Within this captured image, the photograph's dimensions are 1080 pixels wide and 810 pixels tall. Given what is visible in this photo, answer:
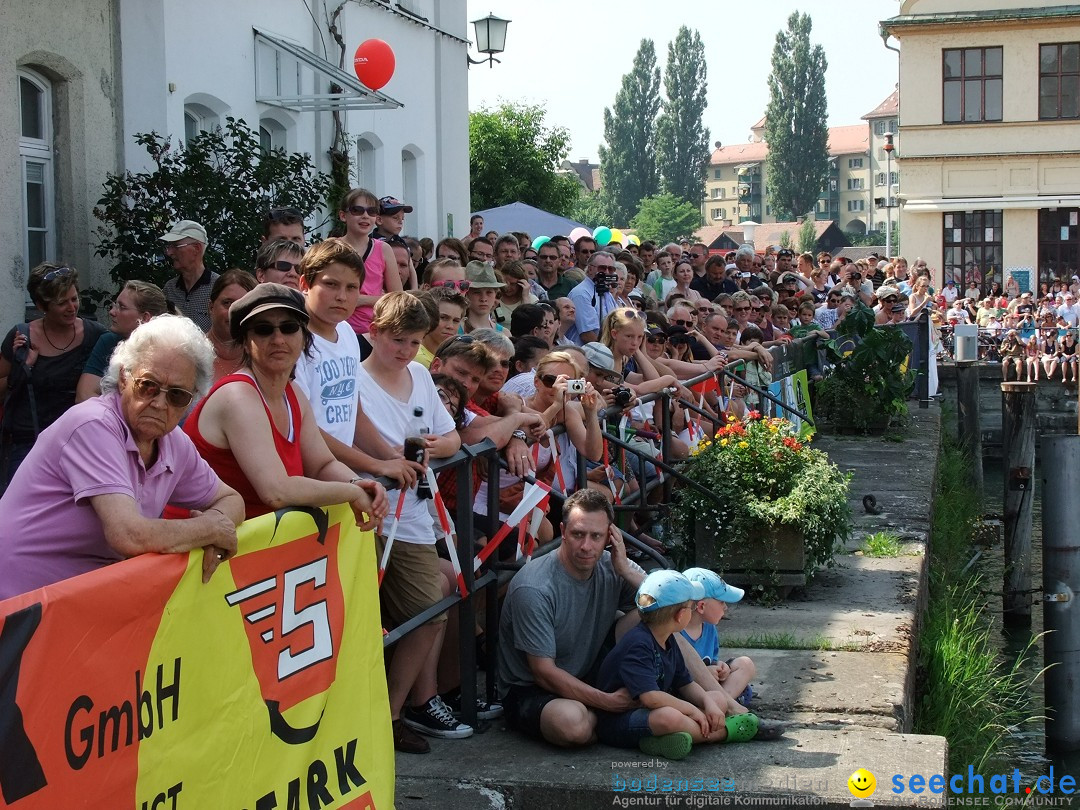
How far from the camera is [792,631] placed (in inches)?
279

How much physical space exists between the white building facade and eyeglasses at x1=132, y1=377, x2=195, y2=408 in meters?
6.22

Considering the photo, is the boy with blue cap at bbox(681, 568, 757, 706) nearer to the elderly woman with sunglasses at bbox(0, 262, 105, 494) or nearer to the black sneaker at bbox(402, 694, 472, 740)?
the black sneaker at bbox(402, 694, 472, 740)

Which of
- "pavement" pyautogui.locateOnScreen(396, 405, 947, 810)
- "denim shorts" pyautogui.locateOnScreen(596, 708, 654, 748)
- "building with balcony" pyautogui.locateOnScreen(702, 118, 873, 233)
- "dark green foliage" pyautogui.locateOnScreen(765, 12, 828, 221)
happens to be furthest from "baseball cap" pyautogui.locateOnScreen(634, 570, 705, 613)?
"building with balcony" pyautogui.locateOnScreen(702, 118, 873, 233)

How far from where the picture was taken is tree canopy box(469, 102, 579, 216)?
105 feet

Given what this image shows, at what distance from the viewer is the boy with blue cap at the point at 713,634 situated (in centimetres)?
558

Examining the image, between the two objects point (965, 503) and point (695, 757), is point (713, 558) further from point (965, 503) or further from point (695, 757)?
point (965, 503)

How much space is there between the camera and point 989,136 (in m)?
39.6

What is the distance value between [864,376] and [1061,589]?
15.8 ft

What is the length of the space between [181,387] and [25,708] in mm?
1094

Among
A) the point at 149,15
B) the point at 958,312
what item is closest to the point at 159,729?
the point at 149,15

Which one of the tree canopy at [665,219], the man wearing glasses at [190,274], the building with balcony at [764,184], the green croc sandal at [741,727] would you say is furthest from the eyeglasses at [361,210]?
the building with balcony at [764,184]

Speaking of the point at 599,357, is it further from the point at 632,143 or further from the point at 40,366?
the point at 632,143

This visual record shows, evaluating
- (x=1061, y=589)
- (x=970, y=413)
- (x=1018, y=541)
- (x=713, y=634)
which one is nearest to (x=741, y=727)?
(x=713, y=634)

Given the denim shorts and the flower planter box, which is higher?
the flower planter box
